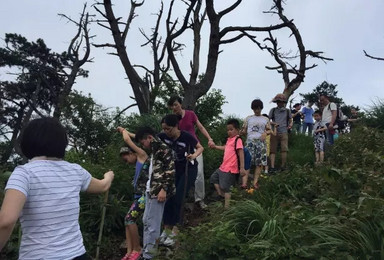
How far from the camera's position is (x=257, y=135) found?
7977 mm

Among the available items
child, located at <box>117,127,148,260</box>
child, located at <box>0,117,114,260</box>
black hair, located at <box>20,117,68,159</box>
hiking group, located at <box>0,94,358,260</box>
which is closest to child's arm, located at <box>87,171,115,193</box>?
hiking group, located at <box>0,94,358,260</box>

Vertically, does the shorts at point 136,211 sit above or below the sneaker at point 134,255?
above

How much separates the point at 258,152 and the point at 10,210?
20.2 feet

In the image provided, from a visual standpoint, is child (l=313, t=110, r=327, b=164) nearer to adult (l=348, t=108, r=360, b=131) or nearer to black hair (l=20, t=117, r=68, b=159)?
adult (l=348, t=108, r=360, b=131)

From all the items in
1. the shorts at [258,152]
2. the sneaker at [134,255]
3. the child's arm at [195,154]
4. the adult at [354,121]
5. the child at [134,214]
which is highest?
the adult at [354,121]

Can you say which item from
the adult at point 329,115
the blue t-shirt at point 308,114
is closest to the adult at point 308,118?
the blue t-shirt at point 308,114

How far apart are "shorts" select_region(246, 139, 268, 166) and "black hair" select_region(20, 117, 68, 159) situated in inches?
226

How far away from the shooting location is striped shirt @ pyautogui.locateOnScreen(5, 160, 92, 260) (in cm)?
233

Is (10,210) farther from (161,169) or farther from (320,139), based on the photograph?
(320,139)

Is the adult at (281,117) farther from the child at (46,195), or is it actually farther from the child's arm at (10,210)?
the child's arm at (10,210)

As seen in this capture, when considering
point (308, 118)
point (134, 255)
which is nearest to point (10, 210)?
point (134, 255)

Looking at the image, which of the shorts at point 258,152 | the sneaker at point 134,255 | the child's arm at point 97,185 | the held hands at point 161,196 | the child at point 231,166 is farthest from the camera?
the shorts at point 258,152

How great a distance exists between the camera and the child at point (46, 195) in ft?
7.62

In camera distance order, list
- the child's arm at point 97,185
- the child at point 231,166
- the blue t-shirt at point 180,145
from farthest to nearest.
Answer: the child at point 231,166 → the blue t-shirt at point 180,145 → the child's arm at point 97,185
